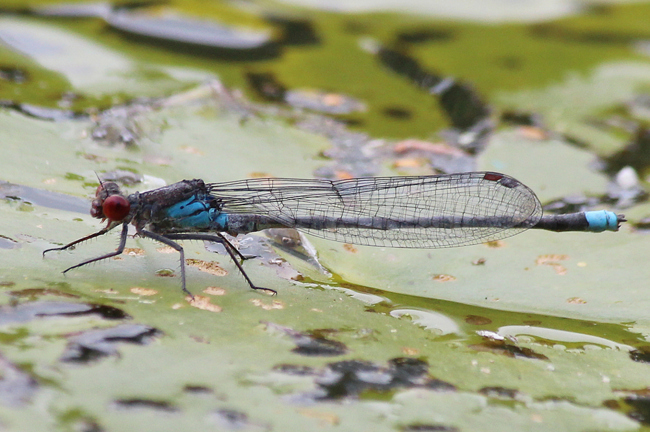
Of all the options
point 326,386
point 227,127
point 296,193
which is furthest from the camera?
point 227,127

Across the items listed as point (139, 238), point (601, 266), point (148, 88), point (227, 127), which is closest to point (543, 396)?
point (601, 266)

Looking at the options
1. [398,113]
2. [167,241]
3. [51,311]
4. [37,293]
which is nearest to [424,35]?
[398,113]

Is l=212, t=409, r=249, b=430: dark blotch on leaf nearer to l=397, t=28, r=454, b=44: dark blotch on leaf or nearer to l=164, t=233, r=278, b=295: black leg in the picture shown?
l=164, t=233, r=278, b=295: black leg

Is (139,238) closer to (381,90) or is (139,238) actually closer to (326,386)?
(326,386)

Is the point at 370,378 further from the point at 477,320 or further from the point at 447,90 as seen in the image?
the point at 447,90

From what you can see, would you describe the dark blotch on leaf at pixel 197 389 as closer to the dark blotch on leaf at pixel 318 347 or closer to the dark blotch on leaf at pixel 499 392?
the dark blotch on leaf at pixel 318 347

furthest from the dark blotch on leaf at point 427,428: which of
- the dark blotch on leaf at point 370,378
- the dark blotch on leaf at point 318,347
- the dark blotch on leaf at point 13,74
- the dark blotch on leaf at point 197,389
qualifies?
the dark blotch on leaf at point 13,74

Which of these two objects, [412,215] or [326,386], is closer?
[326,386]
